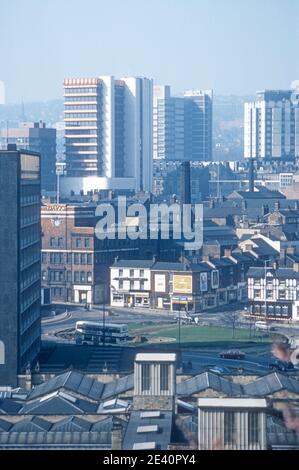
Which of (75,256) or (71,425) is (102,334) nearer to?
A: (75,256)

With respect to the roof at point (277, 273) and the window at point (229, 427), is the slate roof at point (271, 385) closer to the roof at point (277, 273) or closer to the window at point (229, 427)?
the window at point (229, 427)

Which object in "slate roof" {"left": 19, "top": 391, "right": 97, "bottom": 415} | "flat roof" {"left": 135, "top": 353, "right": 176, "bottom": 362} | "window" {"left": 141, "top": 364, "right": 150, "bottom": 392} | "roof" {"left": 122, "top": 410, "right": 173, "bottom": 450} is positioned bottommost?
"slate roof" {"left": 19, "top": 391, "right": 97, "bottom": 415}

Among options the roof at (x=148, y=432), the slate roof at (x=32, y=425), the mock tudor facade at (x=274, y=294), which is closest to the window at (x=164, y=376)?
the roof at (x=148, y=432)

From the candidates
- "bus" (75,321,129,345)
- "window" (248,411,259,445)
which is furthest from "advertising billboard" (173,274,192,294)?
"window" (248,411,259,445)

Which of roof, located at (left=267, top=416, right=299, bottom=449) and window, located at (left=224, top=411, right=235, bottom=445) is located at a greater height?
window, located at (left=224, top=411, right=235, bottom=445)

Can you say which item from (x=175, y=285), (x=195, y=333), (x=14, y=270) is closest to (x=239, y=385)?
(x=14, y=270)

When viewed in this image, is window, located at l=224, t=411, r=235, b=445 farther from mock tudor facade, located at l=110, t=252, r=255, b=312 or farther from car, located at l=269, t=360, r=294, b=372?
mock tudor facade, located at l=110, t=252, r=255, b=312
